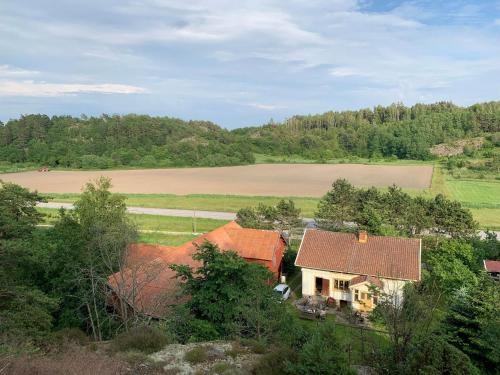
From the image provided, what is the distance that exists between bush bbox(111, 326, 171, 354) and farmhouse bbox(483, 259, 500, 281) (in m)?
19.5

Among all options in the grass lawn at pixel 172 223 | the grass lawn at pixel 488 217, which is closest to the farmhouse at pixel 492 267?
the grass lawn at pixel 488 217

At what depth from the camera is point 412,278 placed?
21.8m

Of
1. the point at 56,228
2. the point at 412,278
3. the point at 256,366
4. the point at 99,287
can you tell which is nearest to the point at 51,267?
the point at 99,287

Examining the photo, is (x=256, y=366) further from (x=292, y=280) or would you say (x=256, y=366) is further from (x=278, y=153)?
(x=278, y=153)

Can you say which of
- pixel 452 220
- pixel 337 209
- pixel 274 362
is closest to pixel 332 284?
pixel 337 209

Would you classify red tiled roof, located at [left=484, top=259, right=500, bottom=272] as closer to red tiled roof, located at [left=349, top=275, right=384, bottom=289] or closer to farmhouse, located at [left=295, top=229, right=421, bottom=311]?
farmhouse, located at [left=295, top=229, right=421, bottom=311]

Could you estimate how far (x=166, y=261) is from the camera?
2300 cm

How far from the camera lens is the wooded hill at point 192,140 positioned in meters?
113

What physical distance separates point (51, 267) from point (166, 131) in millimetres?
120378

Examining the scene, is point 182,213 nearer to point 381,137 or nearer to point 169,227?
point 169,227

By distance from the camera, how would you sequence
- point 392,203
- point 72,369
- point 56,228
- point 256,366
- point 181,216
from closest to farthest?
point 72,369 < point 256,366 < point 56,228 < point 392,203 < point 181,216

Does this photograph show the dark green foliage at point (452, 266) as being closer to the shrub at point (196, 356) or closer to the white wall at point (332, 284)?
the white wall at point (332, 284)

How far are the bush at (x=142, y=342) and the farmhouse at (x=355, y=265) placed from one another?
1255 cm

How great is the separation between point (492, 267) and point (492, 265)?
0.30 metres
